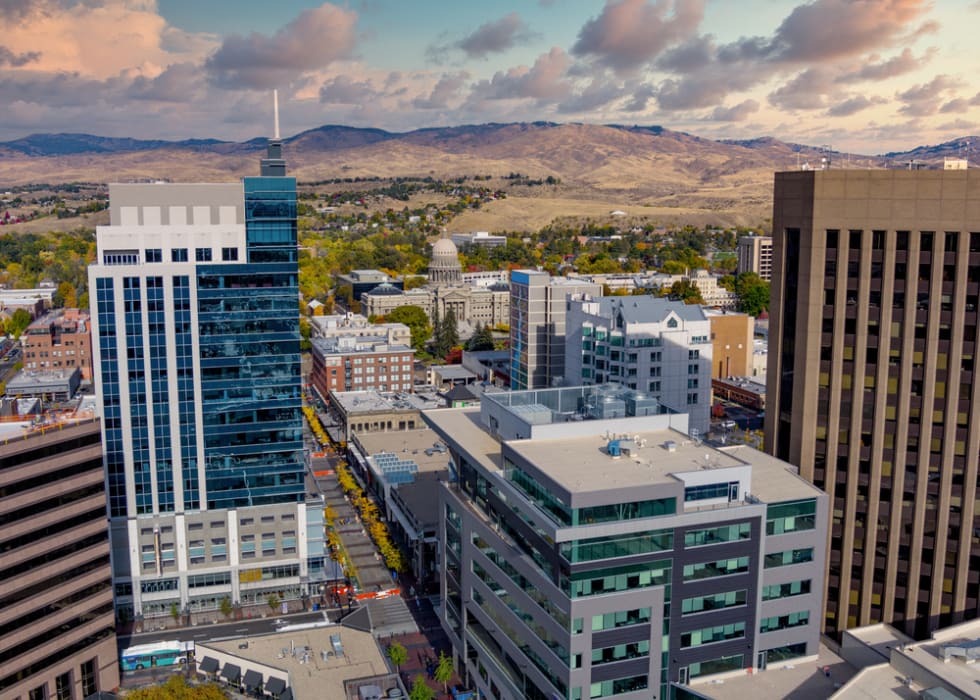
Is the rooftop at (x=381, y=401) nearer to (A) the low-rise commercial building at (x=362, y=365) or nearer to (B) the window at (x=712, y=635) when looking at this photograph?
(A) the low-rise commercial building at (x=362, y=365)

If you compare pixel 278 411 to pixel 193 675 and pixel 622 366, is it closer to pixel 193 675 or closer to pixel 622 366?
pixel 193 675

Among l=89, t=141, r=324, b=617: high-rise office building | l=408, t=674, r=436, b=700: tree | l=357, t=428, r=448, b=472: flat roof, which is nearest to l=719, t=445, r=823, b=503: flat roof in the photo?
l=408, t=674, r=436, b=700: tree

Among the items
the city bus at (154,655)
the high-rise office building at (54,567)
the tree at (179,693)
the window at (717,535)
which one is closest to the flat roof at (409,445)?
the city bus at (154,655)

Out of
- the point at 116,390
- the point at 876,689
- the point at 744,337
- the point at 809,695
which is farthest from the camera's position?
the point at 744,337

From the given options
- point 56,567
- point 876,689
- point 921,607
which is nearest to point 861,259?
point 921,607

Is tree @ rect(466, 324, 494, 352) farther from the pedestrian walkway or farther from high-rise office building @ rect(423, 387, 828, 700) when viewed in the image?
high-rise office building @ rect(423, 387, 828, 700)

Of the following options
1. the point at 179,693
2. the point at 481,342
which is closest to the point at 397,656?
the point at 179,693

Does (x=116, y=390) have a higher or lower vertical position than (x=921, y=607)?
higher

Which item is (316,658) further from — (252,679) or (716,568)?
(716,568)
